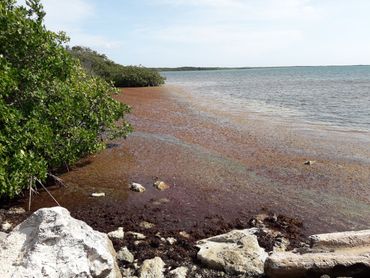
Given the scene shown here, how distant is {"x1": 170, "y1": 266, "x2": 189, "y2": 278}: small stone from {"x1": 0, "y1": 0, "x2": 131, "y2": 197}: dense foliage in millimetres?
4088

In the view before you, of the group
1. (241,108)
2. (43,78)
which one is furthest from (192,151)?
(241,108)

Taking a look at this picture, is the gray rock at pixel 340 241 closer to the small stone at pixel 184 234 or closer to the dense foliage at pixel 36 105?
the small stone at pixel 184 234

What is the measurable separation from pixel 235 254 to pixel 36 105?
6.75 meters

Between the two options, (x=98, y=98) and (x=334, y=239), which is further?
(x=98, y=98)

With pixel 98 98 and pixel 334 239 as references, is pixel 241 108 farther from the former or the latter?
pixel 334 239

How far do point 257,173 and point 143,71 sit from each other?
4197 centimetres

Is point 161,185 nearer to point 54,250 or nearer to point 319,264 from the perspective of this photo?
point 319,264

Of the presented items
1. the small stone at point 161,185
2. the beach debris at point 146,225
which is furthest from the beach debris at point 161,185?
the beach debris at point 146,225

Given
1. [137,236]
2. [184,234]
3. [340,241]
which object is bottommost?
[184,234]

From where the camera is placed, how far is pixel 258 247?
7.34 m

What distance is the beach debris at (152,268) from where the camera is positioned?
6.68 m

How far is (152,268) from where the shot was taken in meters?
6.84

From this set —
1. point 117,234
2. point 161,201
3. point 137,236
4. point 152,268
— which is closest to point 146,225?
point 137,236

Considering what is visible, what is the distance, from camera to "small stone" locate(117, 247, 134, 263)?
7082 millimetres
